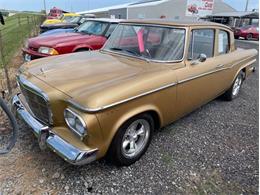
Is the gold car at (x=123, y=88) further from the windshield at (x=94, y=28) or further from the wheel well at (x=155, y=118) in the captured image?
the windshield at (x=94, y=28)

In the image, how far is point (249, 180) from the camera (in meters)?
2.97

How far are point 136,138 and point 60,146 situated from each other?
100cm

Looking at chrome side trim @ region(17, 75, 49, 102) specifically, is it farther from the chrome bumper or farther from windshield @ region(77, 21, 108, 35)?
windshield @ region(77, 21, 108, 35)

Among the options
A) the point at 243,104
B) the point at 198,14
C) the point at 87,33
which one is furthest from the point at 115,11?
the point at 243,104

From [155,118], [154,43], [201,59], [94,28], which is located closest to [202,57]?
[201,59]

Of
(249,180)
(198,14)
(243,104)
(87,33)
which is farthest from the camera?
(198,14)

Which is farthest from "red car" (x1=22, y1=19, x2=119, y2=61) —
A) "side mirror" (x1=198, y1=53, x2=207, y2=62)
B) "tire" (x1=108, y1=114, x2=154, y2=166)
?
"tire" (x1=108, y1=114, x2=154, y2=166)

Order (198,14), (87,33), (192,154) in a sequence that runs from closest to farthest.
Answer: (192,154) → (87,33) → (198,14)

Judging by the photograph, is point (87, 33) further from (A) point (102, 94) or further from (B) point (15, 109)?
(A) point (102, 94)

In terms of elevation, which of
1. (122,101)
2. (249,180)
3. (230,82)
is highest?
(122,101)

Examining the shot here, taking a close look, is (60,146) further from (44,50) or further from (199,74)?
(44,50)

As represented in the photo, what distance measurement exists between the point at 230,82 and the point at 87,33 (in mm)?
4498

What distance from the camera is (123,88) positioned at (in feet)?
8.76

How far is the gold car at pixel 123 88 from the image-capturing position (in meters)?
2.51
